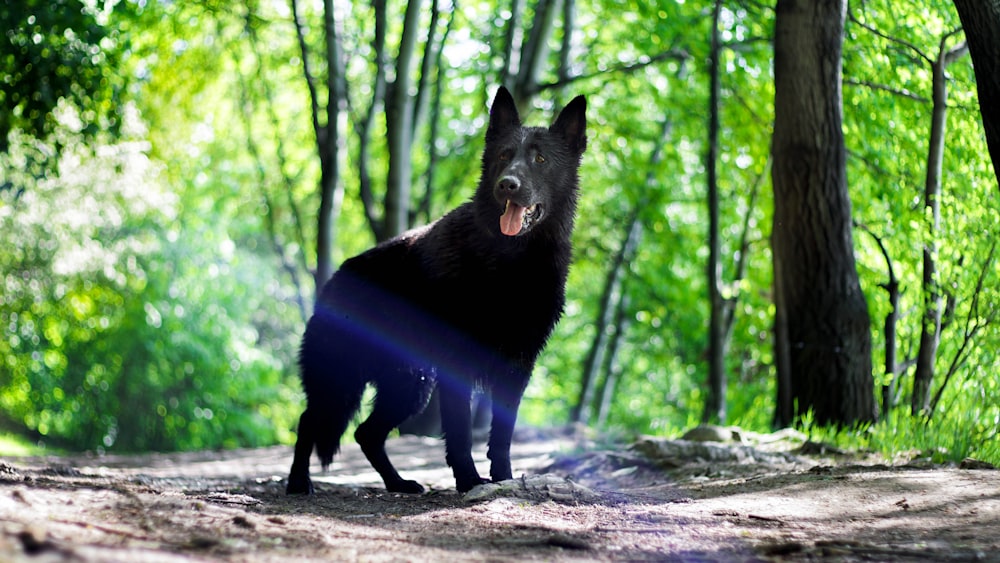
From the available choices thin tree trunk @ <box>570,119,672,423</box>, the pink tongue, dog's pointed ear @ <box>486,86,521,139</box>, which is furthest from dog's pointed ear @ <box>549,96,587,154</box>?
thin tree trunk @ <box>570,119,672,423</box>

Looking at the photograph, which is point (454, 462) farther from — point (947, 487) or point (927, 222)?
point (927, 222)

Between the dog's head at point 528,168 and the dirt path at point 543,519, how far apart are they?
1.59 m

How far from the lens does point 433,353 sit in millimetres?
5871

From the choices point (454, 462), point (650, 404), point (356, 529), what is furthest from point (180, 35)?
point (650, 404)

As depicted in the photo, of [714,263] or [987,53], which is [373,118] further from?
[987,53]

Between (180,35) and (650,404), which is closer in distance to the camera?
(180,35)

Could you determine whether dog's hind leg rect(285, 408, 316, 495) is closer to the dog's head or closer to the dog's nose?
the dog's head

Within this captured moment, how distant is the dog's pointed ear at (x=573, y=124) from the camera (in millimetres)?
6168

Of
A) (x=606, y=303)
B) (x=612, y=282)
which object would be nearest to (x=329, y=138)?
(x=612, y=282)

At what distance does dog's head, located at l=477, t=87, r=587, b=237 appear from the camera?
18.5ft

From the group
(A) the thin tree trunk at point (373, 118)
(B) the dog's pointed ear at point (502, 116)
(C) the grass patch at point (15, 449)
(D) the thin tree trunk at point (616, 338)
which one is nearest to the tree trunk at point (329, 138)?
(A) the thin tree trunk at point (373, 118)

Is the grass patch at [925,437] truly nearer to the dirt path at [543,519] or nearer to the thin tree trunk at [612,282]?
the dirt path at [543,519]

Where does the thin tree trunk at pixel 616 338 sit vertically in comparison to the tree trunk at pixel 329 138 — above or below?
below

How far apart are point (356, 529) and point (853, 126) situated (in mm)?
7573
